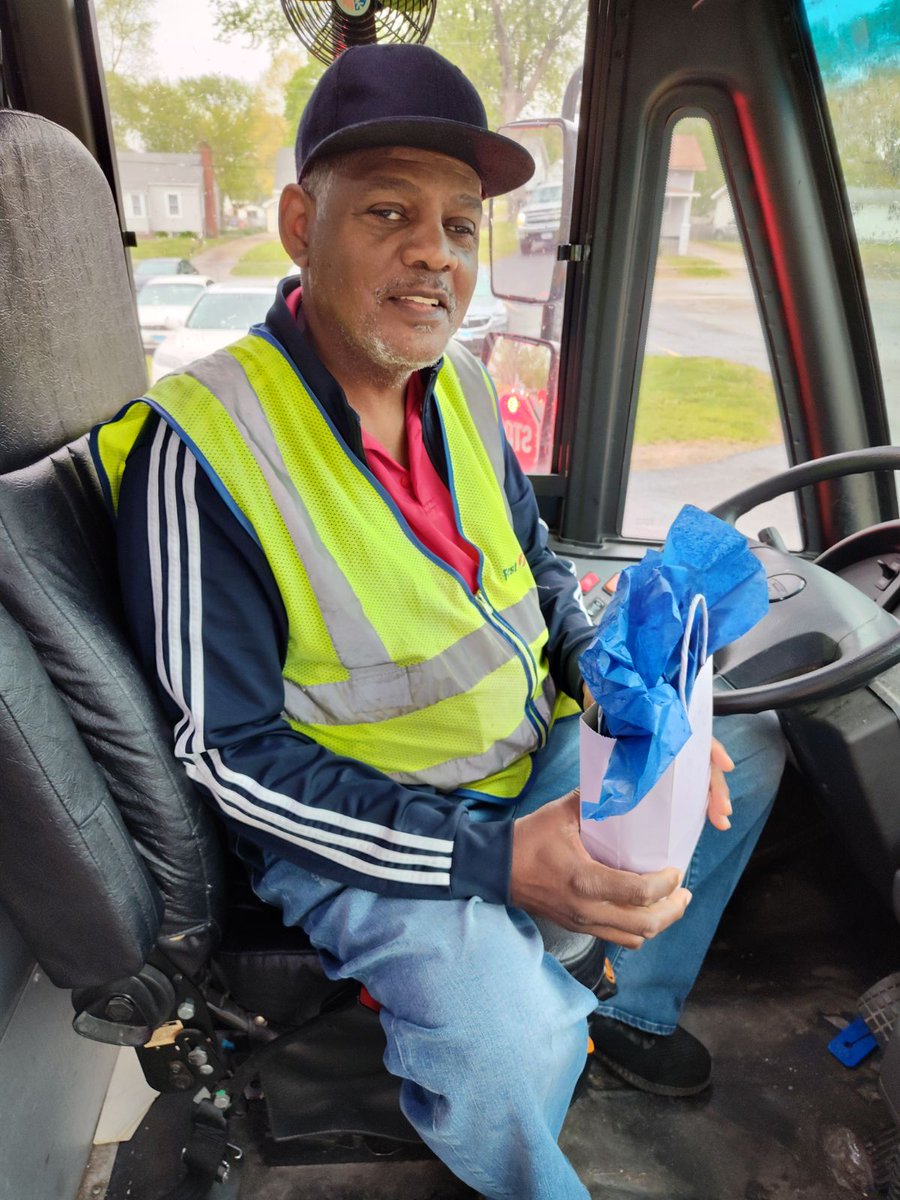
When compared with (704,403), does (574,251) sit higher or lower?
higher

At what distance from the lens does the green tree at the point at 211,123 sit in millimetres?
1899

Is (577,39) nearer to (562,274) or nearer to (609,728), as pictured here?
(562,274)

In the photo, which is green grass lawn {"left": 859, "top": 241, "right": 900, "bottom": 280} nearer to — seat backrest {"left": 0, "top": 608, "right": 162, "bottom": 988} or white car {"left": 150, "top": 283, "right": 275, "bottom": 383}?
white car {"left": 150, "top": 283, "right": 275, "bottom": 383}

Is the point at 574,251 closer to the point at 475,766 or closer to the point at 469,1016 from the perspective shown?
the point at 475,766

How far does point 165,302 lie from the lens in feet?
7.07

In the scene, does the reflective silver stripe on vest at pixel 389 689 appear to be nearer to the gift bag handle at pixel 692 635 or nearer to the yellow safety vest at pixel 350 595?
the yellow safety vest at pixel 350 595

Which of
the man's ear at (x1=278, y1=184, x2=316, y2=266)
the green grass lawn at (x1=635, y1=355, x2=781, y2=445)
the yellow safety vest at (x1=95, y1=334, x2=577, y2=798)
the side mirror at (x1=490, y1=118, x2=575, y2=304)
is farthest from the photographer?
the green grass lawn at (x1=635, y1=355, x2=781, y2=445)

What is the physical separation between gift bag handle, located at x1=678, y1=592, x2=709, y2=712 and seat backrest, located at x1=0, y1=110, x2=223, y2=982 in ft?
2.17

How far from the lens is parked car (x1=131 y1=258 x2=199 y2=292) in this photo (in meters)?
2.09

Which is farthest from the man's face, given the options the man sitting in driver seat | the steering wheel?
the steering wheel

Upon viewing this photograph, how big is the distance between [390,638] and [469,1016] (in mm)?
505

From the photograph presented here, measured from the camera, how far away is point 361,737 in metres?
1.31

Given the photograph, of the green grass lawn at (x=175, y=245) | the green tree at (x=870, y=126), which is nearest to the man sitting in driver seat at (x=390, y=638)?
the green grass lawn at (x=175, y=245)

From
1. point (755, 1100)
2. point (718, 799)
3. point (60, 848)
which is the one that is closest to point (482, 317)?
point (718, 799)
